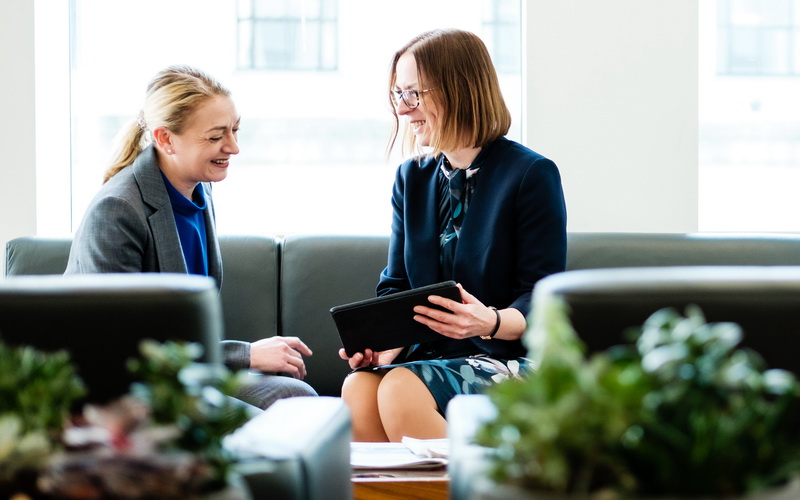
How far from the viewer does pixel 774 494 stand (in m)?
0.74

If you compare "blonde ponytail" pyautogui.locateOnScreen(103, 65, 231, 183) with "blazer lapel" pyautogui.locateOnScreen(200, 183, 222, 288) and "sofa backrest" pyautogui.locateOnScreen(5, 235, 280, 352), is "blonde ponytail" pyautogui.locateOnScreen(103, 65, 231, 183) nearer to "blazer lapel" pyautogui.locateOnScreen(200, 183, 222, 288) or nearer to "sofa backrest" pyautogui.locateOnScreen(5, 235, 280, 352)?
"blazer lapel" pyautogui.locateOnScreen(200, 183, 222, 288)

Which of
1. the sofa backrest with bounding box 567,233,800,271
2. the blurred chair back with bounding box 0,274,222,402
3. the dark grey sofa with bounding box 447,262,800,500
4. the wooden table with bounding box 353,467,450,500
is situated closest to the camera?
the dark grey sofa with bounding box 447,262,800,500

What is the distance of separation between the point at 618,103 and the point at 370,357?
1.48 metres

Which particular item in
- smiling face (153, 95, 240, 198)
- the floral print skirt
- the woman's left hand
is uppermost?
smiling face (153, 95, 240, 198)

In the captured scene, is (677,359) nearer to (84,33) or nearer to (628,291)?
(628,291)

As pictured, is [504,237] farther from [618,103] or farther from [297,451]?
[297,451]

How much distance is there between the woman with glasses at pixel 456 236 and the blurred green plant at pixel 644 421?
1.28 meters

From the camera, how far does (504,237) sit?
7.41ft

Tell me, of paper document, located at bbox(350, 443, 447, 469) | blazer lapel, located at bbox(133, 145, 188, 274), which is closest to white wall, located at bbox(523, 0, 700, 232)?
blazer lapel, located at bbox(133, 145, 188, 274)

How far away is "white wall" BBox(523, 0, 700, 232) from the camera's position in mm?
3137

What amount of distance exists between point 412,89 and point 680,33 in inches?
50.2

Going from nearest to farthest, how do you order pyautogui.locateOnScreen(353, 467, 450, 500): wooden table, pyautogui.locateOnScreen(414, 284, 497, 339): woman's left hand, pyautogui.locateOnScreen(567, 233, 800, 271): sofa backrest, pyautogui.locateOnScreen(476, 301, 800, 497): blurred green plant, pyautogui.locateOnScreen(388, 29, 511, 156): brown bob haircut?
pyautogui.locateOnScreen(476, 301, 800, 497): blurred green plant, pyautogui.locateOnScreen(353, 467, 450, 500): wooden table, pyautogui.locateOnScreen(414, 284, 497, 339): woman's left hand, pyautogui.locateOnScreen(388, 29, 511, 156): brown bob haircut, pyautogui.locateOnScreen(567, 233, 800, 271): sofa backrest

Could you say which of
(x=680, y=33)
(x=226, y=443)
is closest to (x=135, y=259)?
(x=226, y=443)

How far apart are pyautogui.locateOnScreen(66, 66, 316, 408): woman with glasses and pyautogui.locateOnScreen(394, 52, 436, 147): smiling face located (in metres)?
0.51
